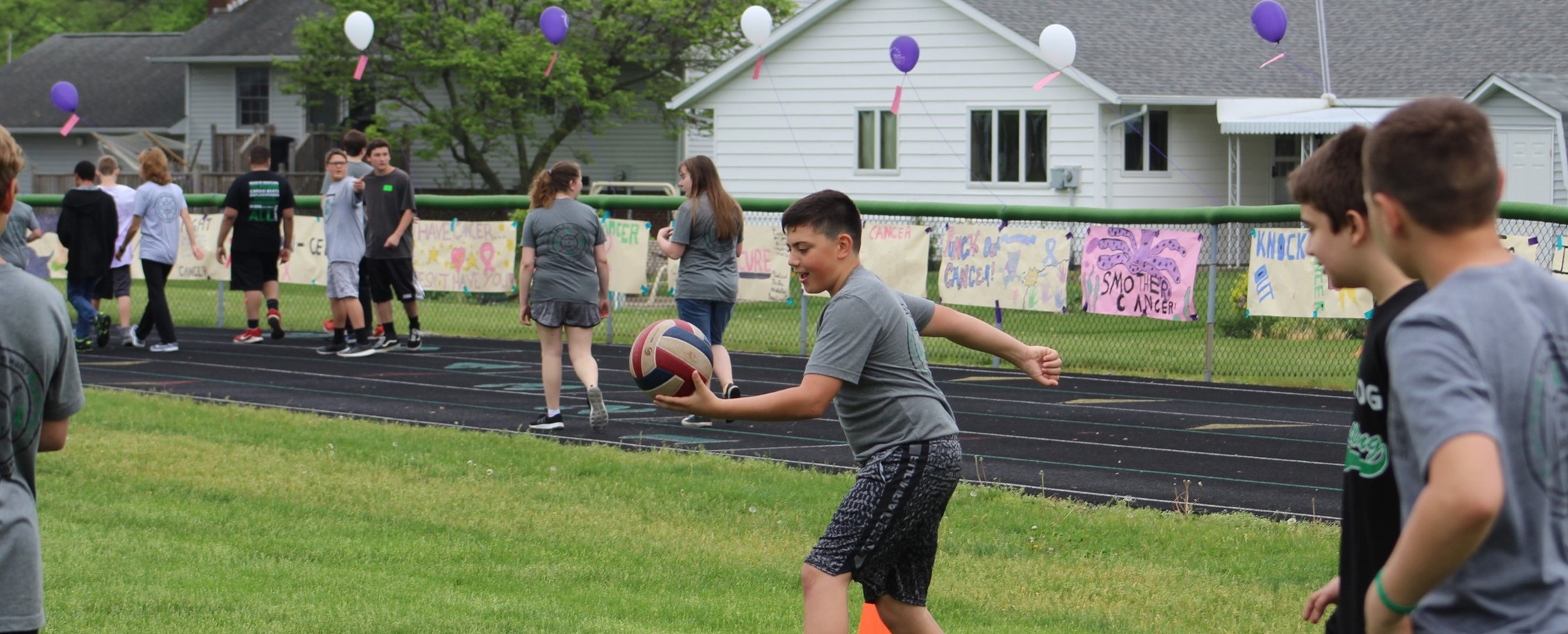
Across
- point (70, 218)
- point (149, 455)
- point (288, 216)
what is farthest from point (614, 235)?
point (149, 455)

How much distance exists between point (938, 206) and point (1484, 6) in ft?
58.2

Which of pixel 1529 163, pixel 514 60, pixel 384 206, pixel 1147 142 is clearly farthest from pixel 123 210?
pixel 1529 163

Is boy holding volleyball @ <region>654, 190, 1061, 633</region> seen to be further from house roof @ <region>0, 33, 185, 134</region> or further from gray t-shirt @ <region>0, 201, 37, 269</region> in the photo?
house roof @ <region>0, 33, 185, 134</region>

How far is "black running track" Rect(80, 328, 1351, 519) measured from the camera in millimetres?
9844

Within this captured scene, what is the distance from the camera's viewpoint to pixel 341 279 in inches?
632

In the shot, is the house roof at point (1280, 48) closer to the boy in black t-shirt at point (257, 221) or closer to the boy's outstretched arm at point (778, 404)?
the boy in black t-shirt at point (257, 221)

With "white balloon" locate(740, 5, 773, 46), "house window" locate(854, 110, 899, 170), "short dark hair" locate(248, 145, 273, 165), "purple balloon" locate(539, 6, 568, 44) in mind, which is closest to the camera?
"short dark hair" locate(248, 145, 273, 165)

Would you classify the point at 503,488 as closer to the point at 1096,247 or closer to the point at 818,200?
the point at 818,200

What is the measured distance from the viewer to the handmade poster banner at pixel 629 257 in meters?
17.8

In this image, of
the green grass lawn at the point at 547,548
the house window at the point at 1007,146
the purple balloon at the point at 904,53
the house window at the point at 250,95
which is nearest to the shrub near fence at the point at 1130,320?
the purple balloon at the point at 904,53

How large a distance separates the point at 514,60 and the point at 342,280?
20.0 meters

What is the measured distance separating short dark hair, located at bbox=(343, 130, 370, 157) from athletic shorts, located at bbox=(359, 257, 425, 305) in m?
1.04

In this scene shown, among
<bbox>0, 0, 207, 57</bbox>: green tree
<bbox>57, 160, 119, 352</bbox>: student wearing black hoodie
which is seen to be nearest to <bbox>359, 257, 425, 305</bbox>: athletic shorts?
<bbox>57, 160, 119, 352</bbox>: student wearing black hoodie

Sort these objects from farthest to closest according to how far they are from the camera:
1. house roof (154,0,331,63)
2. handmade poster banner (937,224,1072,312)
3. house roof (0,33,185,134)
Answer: house roof (0,33,185,134) < house roof (154,0,331,63) < handmade poster banner (937,224,1072,312)
